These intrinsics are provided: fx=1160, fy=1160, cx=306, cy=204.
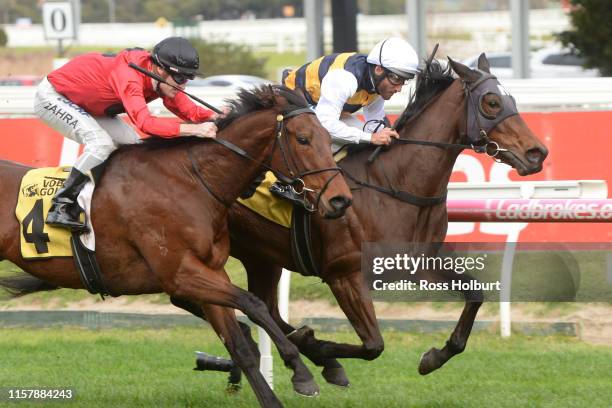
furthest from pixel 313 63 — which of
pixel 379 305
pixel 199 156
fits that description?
pixel 379 305

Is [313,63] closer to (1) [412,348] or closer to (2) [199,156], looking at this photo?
(2) [199,156]

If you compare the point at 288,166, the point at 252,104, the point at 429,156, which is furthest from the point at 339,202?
the point at 429,156

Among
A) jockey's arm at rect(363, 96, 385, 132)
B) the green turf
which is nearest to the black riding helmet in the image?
jockey's arm at rect(363, 96, 385, 132)

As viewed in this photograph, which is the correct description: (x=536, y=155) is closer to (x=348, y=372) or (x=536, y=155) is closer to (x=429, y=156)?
(x=429, y=156)

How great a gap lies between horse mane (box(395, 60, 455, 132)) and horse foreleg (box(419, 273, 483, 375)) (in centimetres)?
96

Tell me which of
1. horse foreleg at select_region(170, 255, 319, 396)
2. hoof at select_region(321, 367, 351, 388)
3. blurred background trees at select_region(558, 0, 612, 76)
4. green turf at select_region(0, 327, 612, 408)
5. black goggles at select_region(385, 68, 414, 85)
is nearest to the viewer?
horse foreleg at select_region(170, 255, 319, 396)

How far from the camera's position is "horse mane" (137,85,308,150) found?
5.27m

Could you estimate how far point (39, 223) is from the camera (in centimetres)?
555

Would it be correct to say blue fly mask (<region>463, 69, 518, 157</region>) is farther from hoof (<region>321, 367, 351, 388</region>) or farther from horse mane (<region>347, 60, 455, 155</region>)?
hoof (<region>321, 367, 351, 388</region>)

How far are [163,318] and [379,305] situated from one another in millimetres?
1492

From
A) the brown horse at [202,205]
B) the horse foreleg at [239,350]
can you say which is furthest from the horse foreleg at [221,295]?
the horse foreleg at [239,350]

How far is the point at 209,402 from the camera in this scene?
5.76m

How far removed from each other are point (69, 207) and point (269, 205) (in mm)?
1043

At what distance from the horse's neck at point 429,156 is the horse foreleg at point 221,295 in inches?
42.2
